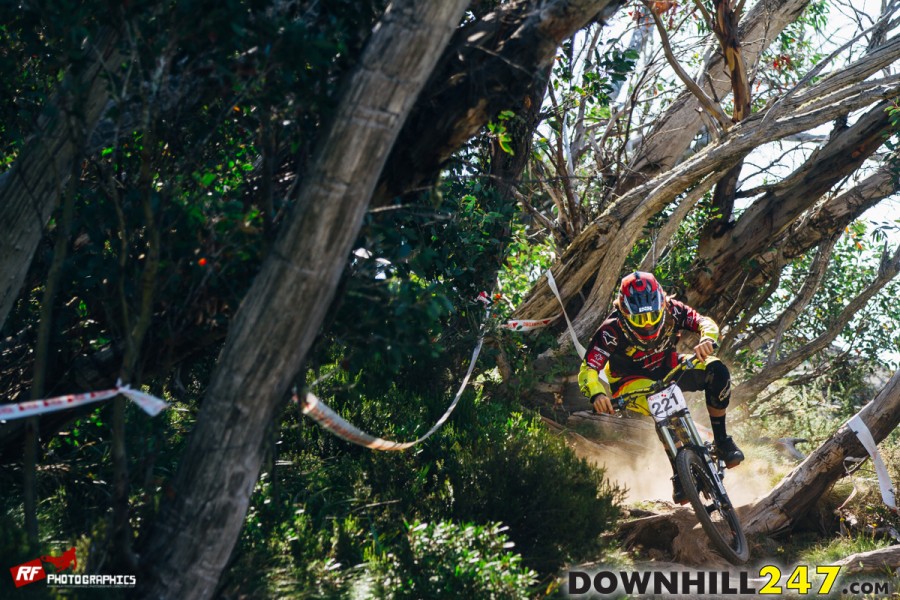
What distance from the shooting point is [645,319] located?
25.2 ft

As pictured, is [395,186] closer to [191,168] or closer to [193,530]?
[191,168]

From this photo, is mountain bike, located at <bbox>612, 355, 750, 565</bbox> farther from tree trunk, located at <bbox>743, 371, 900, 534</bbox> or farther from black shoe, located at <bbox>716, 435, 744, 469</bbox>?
tree trunk, located at <bbox>743, 371, 900, 534</bbox>

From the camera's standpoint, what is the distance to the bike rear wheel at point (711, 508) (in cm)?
718

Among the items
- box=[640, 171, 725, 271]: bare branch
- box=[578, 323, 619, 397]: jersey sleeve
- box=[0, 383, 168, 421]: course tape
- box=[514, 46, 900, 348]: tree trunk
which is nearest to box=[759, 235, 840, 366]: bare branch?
box=[640, 171, 725, 271]: bare branch

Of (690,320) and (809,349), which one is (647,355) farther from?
(809,349)

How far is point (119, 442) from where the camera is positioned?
4602 millimetres

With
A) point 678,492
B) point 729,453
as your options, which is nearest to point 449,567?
point 678,492

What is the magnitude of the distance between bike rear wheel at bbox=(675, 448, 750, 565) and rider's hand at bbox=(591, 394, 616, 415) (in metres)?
0.65

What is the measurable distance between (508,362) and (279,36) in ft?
20.1

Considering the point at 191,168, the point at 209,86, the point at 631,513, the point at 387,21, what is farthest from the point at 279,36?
the point at 631,513

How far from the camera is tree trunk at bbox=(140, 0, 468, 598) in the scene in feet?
14.2

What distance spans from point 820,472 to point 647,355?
6.32 feet

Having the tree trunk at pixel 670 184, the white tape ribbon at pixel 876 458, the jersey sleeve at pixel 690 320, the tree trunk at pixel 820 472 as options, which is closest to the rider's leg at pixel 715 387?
the jersey sleeve at pixel 690 320

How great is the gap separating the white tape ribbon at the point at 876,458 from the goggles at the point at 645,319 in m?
2.08
